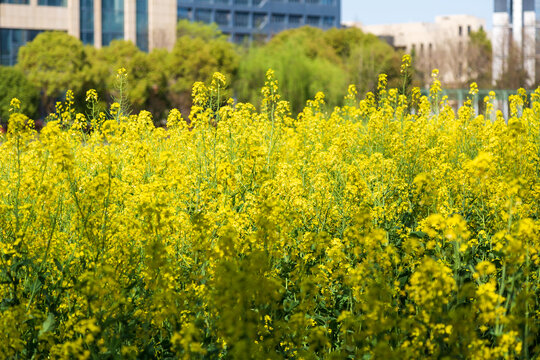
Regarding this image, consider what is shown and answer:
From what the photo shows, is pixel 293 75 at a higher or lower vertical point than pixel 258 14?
lower

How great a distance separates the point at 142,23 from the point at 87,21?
4.93 meters

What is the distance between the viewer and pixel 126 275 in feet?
16.1

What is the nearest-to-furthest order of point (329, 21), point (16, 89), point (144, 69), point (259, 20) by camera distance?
1. point (16, 89)
2. point (144, 69)
3. point (259, 20)
4. point (329, 21)

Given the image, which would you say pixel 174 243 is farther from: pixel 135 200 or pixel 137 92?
Result: pixel 137 92

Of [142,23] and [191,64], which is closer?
[191,64]

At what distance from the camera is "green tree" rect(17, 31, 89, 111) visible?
39.9 metres

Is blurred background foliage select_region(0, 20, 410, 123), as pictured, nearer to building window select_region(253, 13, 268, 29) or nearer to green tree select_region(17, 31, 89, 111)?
green tree select_region(17, 31, 89, 111)

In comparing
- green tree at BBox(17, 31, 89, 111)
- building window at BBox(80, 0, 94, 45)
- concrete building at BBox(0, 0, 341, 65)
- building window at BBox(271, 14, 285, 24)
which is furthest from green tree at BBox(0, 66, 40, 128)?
building window at BBox(271, 14, 285, 24)

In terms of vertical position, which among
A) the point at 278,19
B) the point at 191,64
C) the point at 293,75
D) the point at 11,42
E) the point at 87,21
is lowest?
the point at 293,75

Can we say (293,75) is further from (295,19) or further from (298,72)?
(295,19)

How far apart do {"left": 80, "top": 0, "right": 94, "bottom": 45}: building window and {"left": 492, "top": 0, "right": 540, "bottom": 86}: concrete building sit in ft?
107

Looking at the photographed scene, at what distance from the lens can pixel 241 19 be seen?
3676 inches

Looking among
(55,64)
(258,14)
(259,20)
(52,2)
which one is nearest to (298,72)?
(55,64)

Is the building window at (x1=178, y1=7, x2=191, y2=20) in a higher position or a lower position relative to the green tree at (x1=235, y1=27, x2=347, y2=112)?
higher
